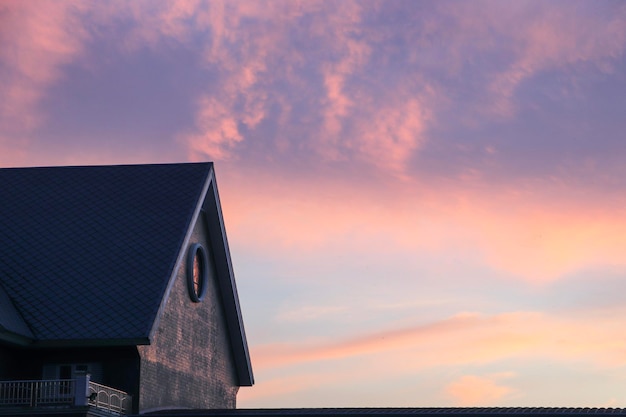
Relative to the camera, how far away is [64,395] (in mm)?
30047

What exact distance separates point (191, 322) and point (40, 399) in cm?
835

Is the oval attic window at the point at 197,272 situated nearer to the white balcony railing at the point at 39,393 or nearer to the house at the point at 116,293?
the house at the point at 116,293

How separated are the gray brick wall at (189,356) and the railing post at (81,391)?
13.2 ft

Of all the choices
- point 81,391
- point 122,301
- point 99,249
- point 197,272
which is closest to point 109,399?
point 81,391

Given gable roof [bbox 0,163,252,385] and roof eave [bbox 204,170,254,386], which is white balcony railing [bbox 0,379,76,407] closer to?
gable roof [bbox 0,163,252,385]

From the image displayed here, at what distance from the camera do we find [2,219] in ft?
128

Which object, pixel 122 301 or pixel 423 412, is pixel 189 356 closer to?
pixel 122 301

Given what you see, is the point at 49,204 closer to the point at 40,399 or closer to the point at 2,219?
the point at 2,219

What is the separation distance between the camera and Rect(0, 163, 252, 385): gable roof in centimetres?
3291

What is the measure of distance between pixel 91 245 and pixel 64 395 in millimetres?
8197

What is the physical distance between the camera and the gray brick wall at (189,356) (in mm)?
34562

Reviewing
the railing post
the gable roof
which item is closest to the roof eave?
the gable roof

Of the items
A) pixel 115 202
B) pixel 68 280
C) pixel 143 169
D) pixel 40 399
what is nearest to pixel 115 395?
pixel 40 399

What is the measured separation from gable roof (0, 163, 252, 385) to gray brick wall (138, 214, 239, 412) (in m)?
1.04
